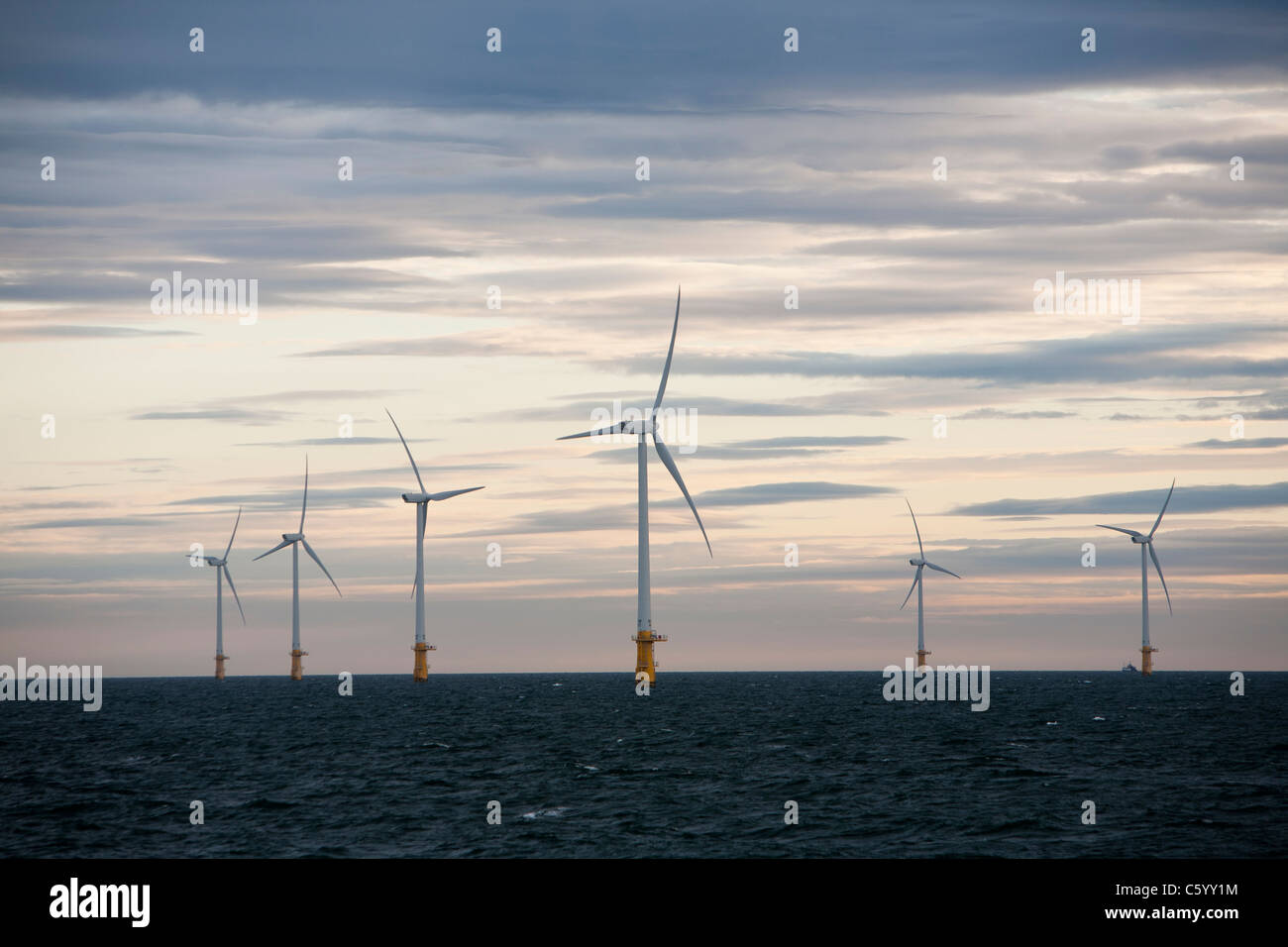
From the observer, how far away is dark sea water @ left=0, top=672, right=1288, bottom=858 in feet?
176

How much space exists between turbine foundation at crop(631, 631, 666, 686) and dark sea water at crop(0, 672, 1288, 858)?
37.2 metres

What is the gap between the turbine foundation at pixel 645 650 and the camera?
564 ft

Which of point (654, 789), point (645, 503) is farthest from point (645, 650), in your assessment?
point (654, 789)

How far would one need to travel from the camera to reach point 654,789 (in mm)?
70688

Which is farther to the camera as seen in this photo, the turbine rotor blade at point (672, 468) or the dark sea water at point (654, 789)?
the turbine rotor blade at point (672, 468)

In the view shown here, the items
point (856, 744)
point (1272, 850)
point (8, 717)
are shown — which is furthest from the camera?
point (8, 717)

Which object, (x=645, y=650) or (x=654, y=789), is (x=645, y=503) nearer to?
(x=645, y=650)

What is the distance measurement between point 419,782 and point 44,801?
20.0 meters

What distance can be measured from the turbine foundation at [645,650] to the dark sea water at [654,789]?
37151 mm

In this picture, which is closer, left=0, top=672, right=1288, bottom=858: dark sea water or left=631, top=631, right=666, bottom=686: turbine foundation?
left=0, top=672, right=1288, bottom=858: dark sea water

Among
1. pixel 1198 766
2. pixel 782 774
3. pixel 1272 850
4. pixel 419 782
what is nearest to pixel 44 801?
pixel 419 782

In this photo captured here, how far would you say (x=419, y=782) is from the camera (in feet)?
248

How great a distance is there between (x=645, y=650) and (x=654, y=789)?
10427 centimetres
